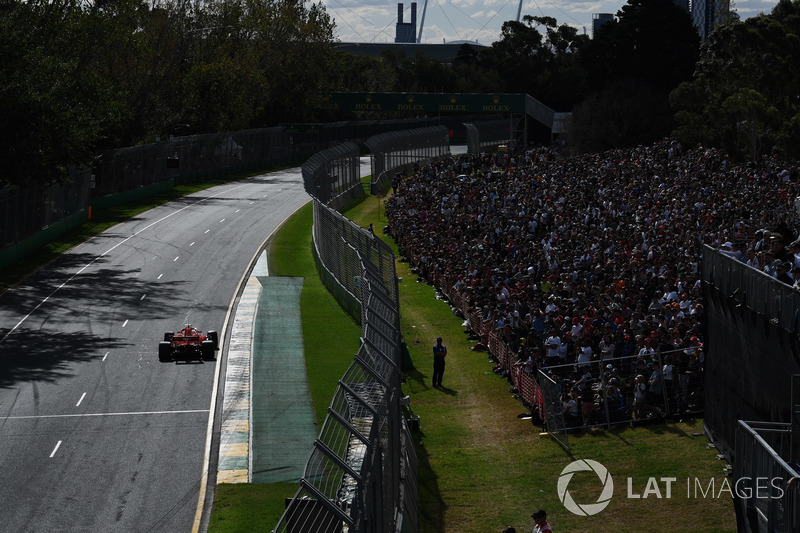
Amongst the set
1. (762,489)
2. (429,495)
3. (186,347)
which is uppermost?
(762,489)

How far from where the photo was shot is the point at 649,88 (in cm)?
8600

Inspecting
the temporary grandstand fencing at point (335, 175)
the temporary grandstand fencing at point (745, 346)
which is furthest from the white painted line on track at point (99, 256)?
the temporary grandstand fencing at point (745, 346)

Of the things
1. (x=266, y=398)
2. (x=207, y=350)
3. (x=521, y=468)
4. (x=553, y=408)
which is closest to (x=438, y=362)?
(x=266, y=398)

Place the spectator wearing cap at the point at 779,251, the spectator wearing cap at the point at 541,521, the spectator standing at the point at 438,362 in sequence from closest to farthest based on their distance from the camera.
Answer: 1. the spectator wearing cap at the point at 541,521
2. the spectator wearing cap at the point at 779,251
3. the spectator standing at the point at 438,362

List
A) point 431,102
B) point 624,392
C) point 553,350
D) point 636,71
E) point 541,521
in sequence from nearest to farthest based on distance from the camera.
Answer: point 541,521 → point 624,392 → point 553,350 → point 636,71 → point 431,102

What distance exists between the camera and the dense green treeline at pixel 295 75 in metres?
47.2

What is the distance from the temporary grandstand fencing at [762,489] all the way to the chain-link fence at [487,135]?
77.3 metres

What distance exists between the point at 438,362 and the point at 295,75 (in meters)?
84.8

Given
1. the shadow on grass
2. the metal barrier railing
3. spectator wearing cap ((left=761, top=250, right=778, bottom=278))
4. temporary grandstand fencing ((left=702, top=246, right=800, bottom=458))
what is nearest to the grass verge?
the shadow on grass

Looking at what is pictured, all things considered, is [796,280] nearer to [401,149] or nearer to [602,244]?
[602,244]

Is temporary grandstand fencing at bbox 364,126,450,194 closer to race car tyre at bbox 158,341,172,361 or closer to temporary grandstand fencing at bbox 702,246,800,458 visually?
race car tyre at bbox 158,341,172,361

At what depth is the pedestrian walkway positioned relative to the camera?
21953 millimetres

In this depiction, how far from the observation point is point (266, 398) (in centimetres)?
2669

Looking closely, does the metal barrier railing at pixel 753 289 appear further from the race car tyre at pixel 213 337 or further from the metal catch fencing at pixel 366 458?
the race car tyre at pixel 213 337
